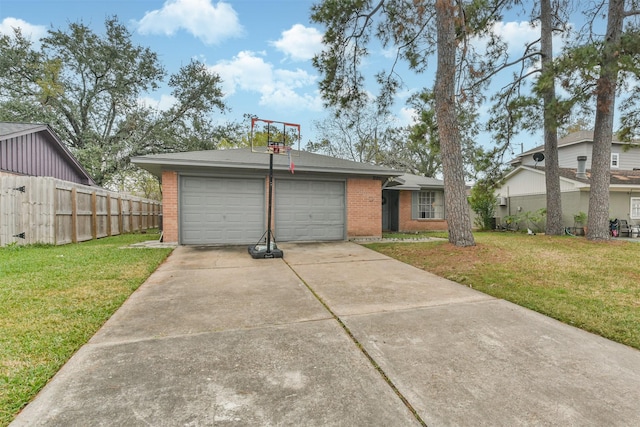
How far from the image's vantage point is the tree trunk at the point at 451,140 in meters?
7.48

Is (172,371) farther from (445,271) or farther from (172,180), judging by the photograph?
(172,180)

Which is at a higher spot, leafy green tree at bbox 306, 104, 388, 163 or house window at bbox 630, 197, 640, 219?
leafy green tree at bbox 306, 104, 388, 163

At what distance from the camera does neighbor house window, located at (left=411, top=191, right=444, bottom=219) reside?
14.4 meters

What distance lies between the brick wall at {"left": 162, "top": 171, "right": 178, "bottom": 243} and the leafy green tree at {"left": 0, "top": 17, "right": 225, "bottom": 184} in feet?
37.9

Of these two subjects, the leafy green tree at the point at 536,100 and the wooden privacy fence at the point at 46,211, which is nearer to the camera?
the wooden privacy fence at the point at 46,211

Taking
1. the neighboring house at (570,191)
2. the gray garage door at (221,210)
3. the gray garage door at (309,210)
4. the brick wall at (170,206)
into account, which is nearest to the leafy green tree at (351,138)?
the neighboring house at (570,191)

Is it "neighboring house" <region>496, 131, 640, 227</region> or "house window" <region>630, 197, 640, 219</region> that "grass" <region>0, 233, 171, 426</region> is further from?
"house window" <region>630, 197, 640, 219</region>

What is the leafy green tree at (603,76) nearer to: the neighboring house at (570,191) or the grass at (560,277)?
the grass at (560,277)

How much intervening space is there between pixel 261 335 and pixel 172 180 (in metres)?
7.10

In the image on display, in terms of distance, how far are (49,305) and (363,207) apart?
8.27 meters

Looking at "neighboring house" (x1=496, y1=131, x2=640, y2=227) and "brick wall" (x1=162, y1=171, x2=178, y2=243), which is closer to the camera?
"brick wall" (x1=162, y1=171, x2=178, y2=243)

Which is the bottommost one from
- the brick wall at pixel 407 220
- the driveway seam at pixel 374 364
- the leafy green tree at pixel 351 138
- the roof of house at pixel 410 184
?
the driveway seam at pixel 374 364

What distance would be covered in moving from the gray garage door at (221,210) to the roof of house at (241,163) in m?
0.59

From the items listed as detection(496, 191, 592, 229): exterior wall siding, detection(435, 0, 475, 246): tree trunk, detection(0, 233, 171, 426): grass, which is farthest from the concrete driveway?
detection(496, 191, 592, 229): exterior wall siding
